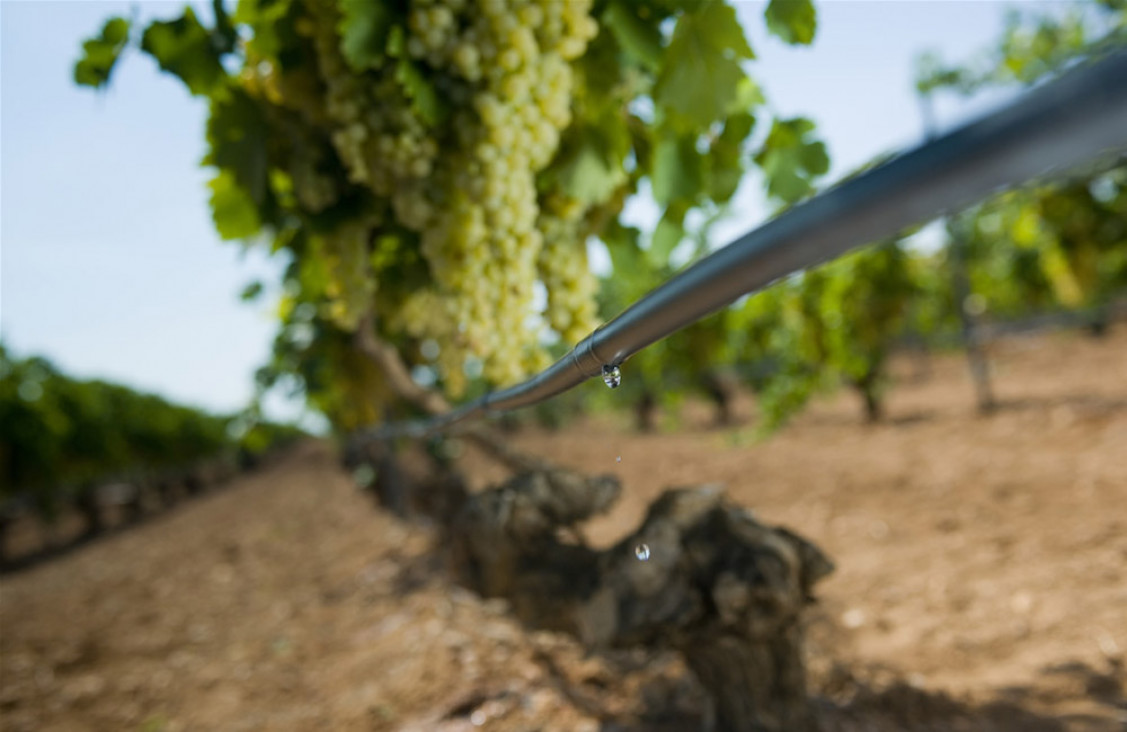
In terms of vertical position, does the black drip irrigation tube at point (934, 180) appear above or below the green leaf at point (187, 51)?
below

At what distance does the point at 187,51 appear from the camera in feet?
4.92

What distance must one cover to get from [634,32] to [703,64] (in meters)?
0.15

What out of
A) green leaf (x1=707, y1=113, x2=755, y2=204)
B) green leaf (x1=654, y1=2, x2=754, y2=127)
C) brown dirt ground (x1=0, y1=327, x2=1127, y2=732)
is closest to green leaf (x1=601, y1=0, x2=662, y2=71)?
green leaf (x1=654, y1=2, x2=754, y2=127)

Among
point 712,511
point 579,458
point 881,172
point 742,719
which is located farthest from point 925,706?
point 579,458

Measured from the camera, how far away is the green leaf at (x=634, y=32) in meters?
1.39

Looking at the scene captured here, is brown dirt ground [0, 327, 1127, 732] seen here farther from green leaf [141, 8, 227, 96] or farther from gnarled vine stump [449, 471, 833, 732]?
green leaf [141, 8, 227, 96]

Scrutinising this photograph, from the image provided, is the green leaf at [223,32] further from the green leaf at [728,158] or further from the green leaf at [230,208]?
the green leaf at [728,158]

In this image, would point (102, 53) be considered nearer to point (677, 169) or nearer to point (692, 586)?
point (677, 169)

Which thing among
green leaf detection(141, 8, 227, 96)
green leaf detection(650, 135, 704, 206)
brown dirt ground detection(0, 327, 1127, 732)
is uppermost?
green leaf detection(141, 8, 227, 96)

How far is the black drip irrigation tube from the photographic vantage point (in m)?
0.33

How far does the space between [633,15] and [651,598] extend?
4.26 feet

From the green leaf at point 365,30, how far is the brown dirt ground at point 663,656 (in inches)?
32.3

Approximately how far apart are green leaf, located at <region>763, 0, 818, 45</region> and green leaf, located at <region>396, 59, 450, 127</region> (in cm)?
60

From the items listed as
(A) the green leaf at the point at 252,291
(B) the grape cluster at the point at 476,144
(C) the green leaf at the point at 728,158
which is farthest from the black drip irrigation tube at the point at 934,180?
(A) the green leaf at the point at 252,291
